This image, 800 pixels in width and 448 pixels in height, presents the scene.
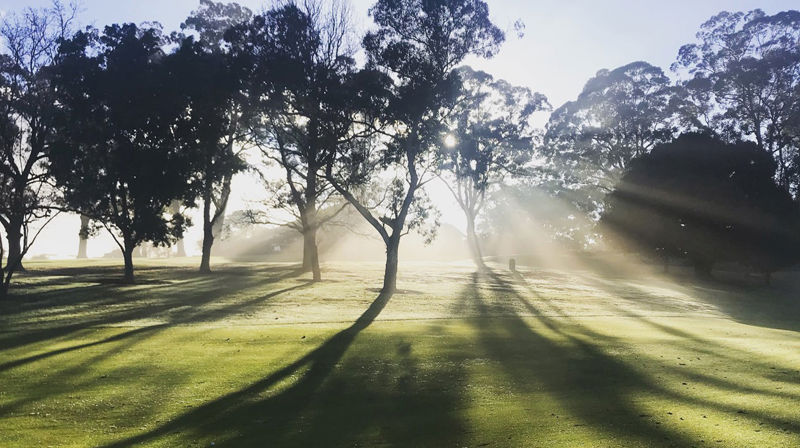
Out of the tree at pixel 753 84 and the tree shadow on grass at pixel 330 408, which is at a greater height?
the tree at pixel 753 84

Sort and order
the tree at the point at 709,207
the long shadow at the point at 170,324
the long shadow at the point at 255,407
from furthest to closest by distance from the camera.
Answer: the tree at the point at 709,207, the long shadow at the point at 170,324, the long shadow at the point at 255,407

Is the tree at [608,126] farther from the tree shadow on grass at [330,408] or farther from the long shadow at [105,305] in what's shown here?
the tree shadow on grass at [330,408]

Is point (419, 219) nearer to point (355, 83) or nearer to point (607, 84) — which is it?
point (355, 83)

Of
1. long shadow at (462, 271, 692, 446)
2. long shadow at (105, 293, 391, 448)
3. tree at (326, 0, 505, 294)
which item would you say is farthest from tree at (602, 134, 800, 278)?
long shadow at (105, 293, 391, 448)

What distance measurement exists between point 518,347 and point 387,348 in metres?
4.01

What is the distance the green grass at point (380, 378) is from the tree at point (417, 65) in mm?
12960

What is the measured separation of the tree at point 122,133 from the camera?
3391 cm

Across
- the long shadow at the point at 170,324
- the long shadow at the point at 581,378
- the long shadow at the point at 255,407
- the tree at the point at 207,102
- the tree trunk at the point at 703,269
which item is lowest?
the long shadow at the point at 255,407

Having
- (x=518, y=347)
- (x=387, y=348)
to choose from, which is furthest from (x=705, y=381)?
(x=387, y=348)

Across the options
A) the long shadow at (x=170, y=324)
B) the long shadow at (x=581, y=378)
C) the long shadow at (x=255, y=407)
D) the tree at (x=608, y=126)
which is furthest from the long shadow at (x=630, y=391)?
the tree at (x=608, y=126)

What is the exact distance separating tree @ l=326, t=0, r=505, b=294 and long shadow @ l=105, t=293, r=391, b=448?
Result: 2158 centimetres

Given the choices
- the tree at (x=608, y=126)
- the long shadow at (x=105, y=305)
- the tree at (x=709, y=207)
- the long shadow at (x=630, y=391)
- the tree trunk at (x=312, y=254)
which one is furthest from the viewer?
the tree at (x=608, y=126)

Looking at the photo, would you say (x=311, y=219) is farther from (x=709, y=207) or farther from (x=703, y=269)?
(x=703, y=269)

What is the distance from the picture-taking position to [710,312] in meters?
31.5
